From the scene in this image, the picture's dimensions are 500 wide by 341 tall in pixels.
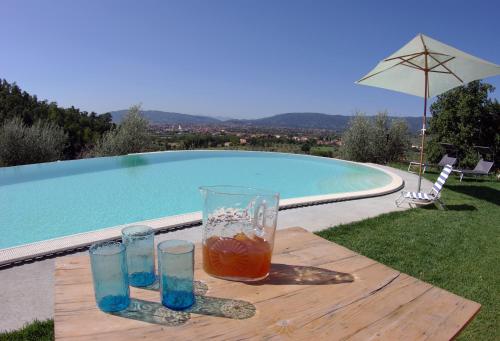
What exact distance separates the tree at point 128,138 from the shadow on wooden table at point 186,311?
1282 cm

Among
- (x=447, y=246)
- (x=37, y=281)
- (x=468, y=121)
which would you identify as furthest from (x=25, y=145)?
(x=468, y=121)

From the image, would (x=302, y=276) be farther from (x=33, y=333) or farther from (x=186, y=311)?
(x=33, y=333)

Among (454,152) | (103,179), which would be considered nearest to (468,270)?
(103,179)

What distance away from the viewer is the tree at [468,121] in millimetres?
11836

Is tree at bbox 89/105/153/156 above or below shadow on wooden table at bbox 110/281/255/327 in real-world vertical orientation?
above

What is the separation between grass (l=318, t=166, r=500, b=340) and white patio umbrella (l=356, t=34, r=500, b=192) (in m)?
1.32

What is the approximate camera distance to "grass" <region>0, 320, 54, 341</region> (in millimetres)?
2209

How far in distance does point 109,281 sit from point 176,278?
210 millimetres

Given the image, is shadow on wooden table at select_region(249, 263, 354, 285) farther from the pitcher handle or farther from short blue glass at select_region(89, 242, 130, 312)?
short blue glass at select_region(89, 242, 130, 312)

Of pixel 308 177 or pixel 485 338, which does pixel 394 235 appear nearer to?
pixel 485 338

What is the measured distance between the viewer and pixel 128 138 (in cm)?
1341

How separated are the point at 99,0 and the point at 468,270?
37.5ft

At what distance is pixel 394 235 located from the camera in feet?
14.6

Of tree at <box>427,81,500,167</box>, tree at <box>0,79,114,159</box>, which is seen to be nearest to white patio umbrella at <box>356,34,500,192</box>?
tree at <box>427,81,500,167</box>
